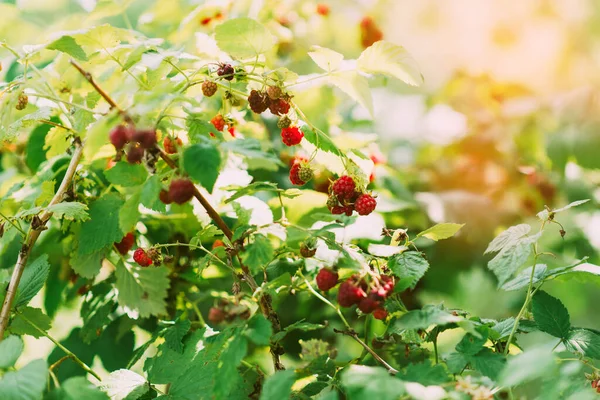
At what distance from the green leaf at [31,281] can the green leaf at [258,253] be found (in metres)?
0.41

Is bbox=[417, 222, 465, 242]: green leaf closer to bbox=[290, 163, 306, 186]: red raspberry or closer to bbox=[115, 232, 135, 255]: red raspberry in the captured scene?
bbox=[290, 163, 306, 186]: red raspberry

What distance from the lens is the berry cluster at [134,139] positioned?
0.66m

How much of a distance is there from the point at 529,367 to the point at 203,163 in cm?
40

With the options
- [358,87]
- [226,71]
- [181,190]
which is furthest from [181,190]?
[358,87]

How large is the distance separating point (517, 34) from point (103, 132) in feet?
5.58

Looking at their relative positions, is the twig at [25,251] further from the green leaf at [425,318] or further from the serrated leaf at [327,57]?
the green leaf at [425,318]

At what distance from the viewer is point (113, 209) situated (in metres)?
1.08

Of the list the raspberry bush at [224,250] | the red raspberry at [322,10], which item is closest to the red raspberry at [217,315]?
the raspberry bush at [224,250]

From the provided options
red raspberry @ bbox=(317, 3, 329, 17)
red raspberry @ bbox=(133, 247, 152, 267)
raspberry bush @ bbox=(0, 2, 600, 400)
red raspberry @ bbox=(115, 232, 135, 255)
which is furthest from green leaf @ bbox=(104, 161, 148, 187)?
red raspberry @ bbox=(317, 3, 329, 17)

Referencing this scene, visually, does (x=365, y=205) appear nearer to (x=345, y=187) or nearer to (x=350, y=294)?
(x=345, y=187)

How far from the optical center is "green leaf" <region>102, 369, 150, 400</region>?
0.85 meters

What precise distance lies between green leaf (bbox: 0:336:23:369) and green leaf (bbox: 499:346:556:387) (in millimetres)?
542

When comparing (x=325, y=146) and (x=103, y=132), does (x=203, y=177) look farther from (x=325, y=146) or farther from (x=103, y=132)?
(x=325, y=146)

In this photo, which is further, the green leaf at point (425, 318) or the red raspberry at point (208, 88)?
the red raspberry at point (208, 88)
